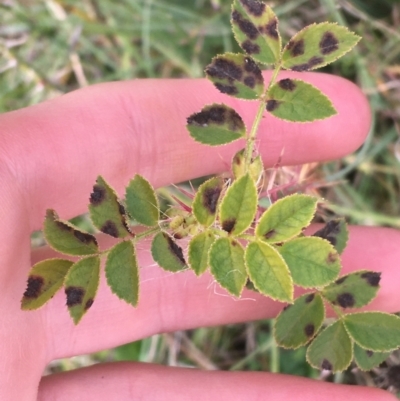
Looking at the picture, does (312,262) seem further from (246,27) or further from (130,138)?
(130,138)

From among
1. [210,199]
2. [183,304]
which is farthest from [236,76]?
[183,304]

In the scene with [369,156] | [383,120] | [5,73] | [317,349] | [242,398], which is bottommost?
[242,398]

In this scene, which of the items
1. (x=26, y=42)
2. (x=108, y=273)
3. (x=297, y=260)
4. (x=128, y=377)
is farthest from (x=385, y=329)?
(x=26, y=42)

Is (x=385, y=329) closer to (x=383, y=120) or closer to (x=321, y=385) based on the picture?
(x=321, y=385)

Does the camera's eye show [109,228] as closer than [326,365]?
Yes

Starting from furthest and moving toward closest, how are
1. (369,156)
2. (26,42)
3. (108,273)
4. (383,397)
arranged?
(26,42) < (369,156) < (383,397) < (108,273)

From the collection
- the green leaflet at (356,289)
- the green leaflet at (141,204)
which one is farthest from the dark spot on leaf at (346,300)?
the green leaflet at (141,204)
